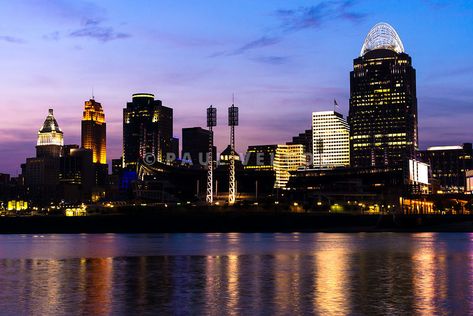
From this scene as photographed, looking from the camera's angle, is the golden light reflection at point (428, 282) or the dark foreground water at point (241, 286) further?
the golden light reflection at point (428, 282)

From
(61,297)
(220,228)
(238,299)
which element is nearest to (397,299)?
(238,299)

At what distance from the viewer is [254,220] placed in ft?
628

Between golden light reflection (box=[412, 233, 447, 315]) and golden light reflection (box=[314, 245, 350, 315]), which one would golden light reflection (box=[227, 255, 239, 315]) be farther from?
golden light reflection (box=[412, 233, 447, 315])

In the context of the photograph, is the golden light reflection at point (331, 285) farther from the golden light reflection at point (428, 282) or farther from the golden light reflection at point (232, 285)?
the golden light reflection at point (232, 285)

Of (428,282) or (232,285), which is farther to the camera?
(428,282)

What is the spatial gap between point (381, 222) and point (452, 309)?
16716cm

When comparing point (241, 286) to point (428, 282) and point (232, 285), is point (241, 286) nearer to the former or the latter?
point (232, 285)

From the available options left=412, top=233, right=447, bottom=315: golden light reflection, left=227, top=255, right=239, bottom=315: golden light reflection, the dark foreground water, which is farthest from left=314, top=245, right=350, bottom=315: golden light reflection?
left=227, top=255, right=239, bottom=315: golden light reflection

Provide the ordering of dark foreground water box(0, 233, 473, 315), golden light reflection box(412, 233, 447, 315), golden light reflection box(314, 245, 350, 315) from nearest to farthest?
golden light reflection box(314, 245, 350, 315) → dark foreground water box(0, 233, 473, 315) → golden light reflection box(412, 233, 447, 315)

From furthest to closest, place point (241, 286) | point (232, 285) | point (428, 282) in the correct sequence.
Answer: point (428, 282)
point (232, 285)
point (241, 286)

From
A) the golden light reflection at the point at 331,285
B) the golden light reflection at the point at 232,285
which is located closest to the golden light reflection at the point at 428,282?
the golden light reflection at the point at 331,285

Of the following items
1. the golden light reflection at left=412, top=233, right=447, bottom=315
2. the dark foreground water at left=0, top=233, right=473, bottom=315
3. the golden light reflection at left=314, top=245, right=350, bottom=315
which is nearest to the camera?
the golden light reflection at left=314, top=245, right=350, bottom=315

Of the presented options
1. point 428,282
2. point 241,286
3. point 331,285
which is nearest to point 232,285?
point 241,286

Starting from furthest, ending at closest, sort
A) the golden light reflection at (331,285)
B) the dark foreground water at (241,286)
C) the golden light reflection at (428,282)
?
the golden light reflection at (428,282) < the dark foreground water at (241,286) < the golden light reflection at (331,285)
